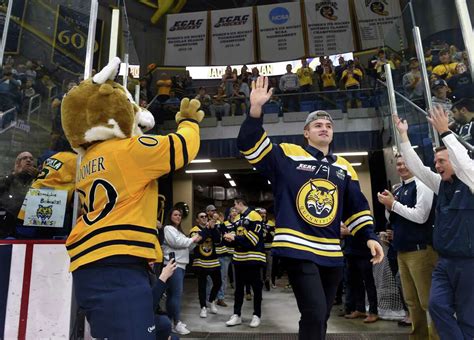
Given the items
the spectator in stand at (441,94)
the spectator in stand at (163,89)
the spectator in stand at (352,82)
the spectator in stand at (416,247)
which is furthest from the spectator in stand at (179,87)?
the spectator in stand at (416,247)

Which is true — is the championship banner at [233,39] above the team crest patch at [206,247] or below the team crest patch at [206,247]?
above

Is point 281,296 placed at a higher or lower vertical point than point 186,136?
lower

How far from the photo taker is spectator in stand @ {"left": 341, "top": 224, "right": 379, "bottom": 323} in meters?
5.02

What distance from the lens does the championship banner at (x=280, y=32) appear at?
1395cm

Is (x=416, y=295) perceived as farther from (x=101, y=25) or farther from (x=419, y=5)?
(x=101, y=25)

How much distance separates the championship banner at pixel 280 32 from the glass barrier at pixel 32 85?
11.5 metres

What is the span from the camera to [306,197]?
2230 millimetres

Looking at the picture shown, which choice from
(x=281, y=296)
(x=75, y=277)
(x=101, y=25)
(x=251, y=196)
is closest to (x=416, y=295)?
(x=75, y=277)

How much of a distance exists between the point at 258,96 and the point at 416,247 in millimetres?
2149

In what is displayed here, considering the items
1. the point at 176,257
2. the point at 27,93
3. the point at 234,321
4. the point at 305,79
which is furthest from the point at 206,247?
the point at 305,79

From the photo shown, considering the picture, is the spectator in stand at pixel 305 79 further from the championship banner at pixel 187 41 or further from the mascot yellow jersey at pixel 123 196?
the mascot yellow jersey at pixel 123 196

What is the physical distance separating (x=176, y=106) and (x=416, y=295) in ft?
28.8

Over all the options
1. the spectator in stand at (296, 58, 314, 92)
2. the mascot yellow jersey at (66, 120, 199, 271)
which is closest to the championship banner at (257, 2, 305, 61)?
the spectator in stand at (296, 58, 314, 92)

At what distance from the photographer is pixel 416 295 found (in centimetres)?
339
